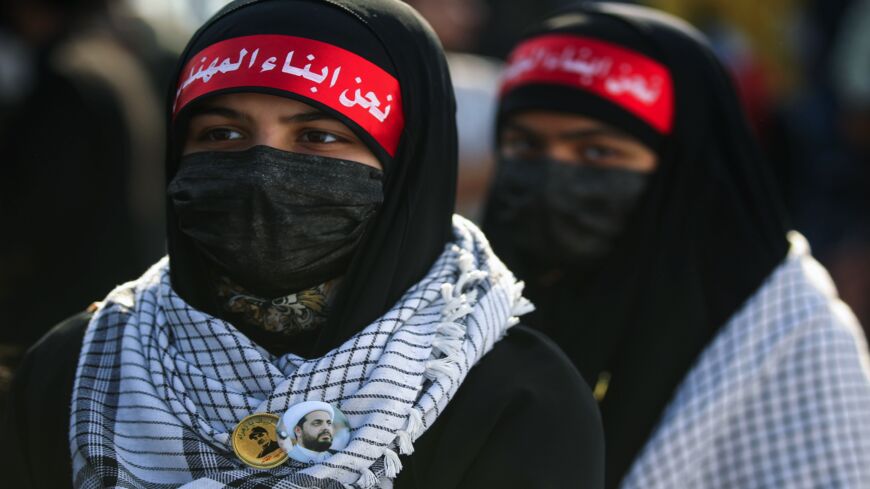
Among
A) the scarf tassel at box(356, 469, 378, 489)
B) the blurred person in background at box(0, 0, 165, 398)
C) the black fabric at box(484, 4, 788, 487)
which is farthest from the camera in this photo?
the blurred person in background at box(0, 0, 165, 398)

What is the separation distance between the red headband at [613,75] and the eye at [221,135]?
4.52 feet

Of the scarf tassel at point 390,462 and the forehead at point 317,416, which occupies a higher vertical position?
the forehead at point 317,416

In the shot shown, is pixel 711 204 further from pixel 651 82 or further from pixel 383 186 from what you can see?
pixel 383 186

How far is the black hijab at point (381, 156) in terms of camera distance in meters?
2.31

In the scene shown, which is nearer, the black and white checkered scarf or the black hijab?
the black and white checkered scarf

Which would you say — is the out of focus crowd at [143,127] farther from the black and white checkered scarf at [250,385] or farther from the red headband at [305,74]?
the red headband at [305,74]

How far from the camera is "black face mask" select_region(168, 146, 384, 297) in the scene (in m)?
2.28

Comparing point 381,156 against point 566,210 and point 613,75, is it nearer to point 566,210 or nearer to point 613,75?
point 566,210

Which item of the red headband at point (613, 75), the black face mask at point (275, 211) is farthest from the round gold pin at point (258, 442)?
the red headband at point (613, 75)

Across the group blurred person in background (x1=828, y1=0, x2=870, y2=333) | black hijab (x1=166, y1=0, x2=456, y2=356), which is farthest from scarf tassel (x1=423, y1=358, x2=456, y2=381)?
blurred person in background (x1=828, y1=0, x2=870, y2=333)

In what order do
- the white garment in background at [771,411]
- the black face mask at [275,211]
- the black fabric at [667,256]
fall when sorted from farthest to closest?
the black fabric at [667,256] < the white garment in background at [771,411] < the black face mask at [275,211]

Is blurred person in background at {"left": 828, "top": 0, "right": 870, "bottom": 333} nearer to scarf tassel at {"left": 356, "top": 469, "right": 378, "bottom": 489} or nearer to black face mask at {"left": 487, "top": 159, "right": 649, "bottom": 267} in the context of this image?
black face mask at {"left": 487, "top": 159, "right": 649, "bottom": 267}

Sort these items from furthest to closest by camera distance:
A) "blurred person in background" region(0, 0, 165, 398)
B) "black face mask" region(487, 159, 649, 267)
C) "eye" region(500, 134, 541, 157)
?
"blurred person in background" region(0, 0, 165, 398) < "eye" region(500, 134, 541, 157) < "black face mask" region(487, 159, 649, 267)

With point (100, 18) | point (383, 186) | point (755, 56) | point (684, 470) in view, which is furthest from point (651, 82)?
point (755, 56)
